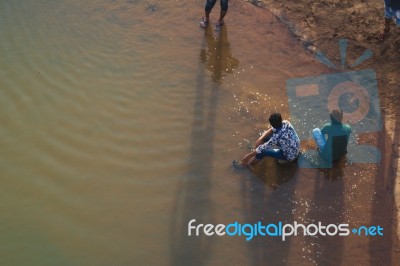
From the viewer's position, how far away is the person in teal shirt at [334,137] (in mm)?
4566

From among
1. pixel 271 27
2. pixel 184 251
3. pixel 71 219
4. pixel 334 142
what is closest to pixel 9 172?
pixel 71 219

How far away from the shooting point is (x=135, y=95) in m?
5.80

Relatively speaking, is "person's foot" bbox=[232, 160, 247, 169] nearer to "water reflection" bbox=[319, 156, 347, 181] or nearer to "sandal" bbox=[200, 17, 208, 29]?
"water reflection" bbox=[319, 156, 347, 181]

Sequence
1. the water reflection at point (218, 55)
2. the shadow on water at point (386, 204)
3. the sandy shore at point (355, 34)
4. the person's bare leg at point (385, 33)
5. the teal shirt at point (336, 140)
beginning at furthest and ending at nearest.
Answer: the water reflection at point (218, 55) → the person's bare leg at point (385, 33) → the sandy shore at point (355, 34) → the teal shirt at point (336, 140) → the shadow on water at point (386, 204)

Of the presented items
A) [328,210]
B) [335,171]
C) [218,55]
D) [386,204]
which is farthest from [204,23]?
[386,204]

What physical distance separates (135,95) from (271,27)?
2.66 meters

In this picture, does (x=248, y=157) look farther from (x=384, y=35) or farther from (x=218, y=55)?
(x=384, y=35)

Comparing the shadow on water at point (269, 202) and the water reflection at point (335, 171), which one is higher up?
the water reflection at point (335, 171)

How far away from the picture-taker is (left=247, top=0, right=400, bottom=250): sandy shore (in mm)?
5430

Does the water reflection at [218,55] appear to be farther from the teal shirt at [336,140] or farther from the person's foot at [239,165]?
the teal shirt at [336,140]

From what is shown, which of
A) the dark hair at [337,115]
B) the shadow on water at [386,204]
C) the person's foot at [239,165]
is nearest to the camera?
the shadow on water at [386,204]

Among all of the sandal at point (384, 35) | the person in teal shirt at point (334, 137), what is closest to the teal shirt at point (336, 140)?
the person in teal shirt at point (334, 137)

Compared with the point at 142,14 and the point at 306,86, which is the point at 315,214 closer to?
the point at 306,86

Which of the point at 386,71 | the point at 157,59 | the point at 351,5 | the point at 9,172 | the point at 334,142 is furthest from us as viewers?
the point at 351,5
